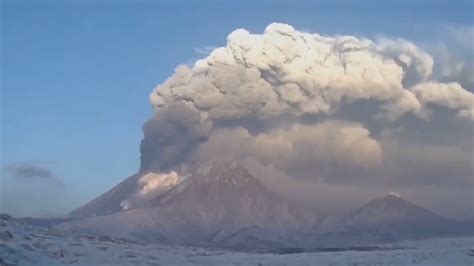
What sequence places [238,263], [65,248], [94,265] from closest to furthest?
[94,265] < [65,248] < [238,263]

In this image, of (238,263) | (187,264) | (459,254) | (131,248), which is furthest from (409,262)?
(131,248)

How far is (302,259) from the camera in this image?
197 feet

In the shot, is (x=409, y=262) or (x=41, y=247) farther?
(x=409, y=262)

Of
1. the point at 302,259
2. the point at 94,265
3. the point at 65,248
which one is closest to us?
the point at 94,265

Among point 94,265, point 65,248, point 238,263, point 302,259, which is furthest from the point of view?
point 302,259

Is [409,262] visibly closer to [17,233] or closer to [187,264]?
[187,264]

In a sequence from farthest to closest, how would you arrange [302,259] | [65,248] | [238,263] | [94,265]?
[302,259] → [238,263] → [65,248] → [94,265]

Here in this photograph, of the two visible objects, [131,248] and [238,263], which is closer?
[238,263]

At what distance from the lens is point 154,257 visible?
2181 inches

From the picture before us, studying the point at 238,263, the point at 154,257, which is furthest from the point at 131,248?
the point at 238,263

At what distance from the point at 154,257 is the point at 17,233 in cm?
974

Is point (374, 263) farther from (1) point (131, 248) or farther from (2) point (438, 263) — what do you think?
(1) point (131, 248)

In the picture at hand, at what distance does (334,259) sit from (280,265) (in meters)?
6.44

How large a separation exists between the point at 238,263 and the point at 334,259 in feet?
25.8
